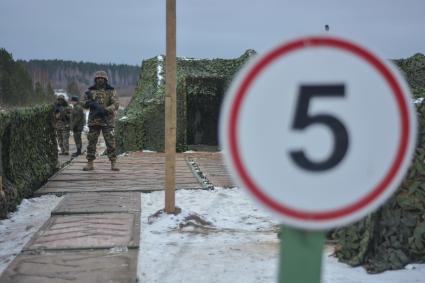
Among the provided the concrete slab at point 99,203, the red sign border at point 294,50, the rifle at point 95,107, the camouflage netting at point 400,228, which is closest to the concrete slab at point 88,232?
the concrete slab at point 99,203

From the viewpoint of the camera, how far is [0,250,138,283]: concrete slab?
3699mm

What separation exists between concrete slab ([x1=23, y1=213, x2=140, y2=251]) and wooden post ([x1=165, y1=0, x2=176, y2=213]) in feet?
1.74

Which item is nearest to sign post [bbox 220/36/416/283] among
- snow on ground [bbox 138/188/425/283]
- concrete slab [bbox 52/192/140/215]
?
snow on ground [bbox 138/188/425/283]

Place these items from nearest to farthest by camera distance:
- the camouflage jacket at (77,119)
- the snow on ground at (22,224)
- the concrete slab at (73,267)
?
the concrete slab at (73,267), the snow on ground at (22,224), the camouflage jacket at (77,119)

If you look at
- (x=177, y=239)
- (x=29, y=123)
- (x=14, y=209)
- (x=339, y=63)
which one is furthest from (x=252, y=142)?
(x=29, y=123)

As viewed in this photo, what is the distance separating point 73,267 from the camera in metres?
3.96

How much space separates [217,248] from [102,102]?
4.40 meters

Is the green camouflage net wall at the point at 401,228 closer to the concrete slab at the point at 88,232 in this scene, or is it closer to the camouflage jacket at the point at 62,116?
the concrete slab at the point at 88,232

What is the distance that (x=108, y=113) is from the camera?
8.21m

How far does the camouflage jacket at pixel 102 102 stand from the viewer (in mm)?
8172

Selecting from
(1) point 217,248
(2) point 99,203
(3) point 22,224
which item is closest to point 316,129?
(1) point 217,248

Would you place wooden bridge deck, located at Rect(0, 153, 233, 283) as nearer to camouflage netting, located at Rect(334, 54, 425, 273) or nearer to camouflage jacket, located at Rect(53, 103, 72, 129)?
camouflage netting, located at Rect(334, 54, 425, 273)

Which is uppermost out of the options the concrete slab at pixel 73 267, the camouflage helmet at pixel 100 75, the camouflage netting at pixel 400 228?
the camouflage helmet at pixel 100 75

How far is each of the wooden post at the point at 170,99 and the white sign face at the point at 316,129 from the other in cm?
406
